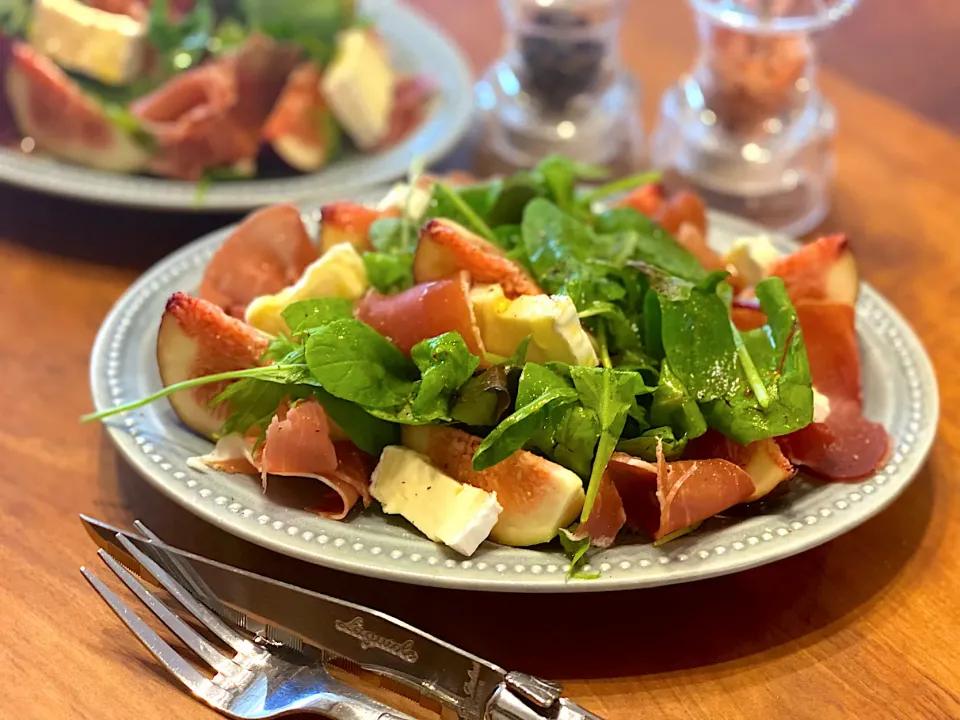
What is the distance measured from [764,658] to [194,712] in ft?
2.19

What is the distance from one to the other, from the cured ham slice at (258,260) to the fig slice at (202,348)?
5.8 inches

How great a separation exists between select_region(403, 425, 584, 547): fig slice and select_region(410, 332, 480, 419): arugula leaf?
2.4 inches

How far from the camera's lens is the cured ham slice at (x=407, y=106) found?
2291mm

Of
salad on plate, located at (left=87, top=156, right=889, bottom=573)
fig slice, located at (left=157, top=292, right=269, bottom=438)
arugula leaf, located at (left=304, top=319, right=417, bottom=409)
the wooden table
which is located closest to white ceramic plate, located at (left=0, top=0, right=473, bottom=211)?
the wooden table

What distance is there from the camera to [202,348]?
51.8 inches

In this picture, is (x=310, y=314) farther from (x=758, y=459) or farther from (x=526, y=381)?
(x=758, y=459)

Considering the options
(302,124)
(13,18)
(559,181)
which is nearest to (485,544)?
(559,181)

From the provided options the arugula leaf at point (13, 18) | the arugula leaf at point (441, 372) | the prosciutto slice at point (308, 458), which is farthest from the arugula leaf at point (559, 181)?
the arugula leaf at point (13, 18)

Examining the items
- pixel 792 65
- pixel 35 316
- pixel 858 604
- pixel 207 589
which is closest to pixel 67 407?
pixel 35 316

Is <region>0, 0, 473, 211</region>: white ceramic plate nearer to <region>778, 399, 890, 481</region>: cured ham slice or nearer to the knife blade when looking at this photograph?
the knife blade

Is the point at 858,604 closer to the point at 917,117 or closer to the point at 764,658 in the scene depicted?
the point at 764,658

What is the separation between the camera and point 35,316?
5.71ft

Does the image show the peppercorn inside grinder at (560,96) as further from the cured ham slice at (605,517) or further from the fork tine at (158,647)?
the fork tine at (158,647)

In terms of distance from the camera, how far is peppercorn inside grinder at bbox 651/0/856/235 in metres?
2.16
